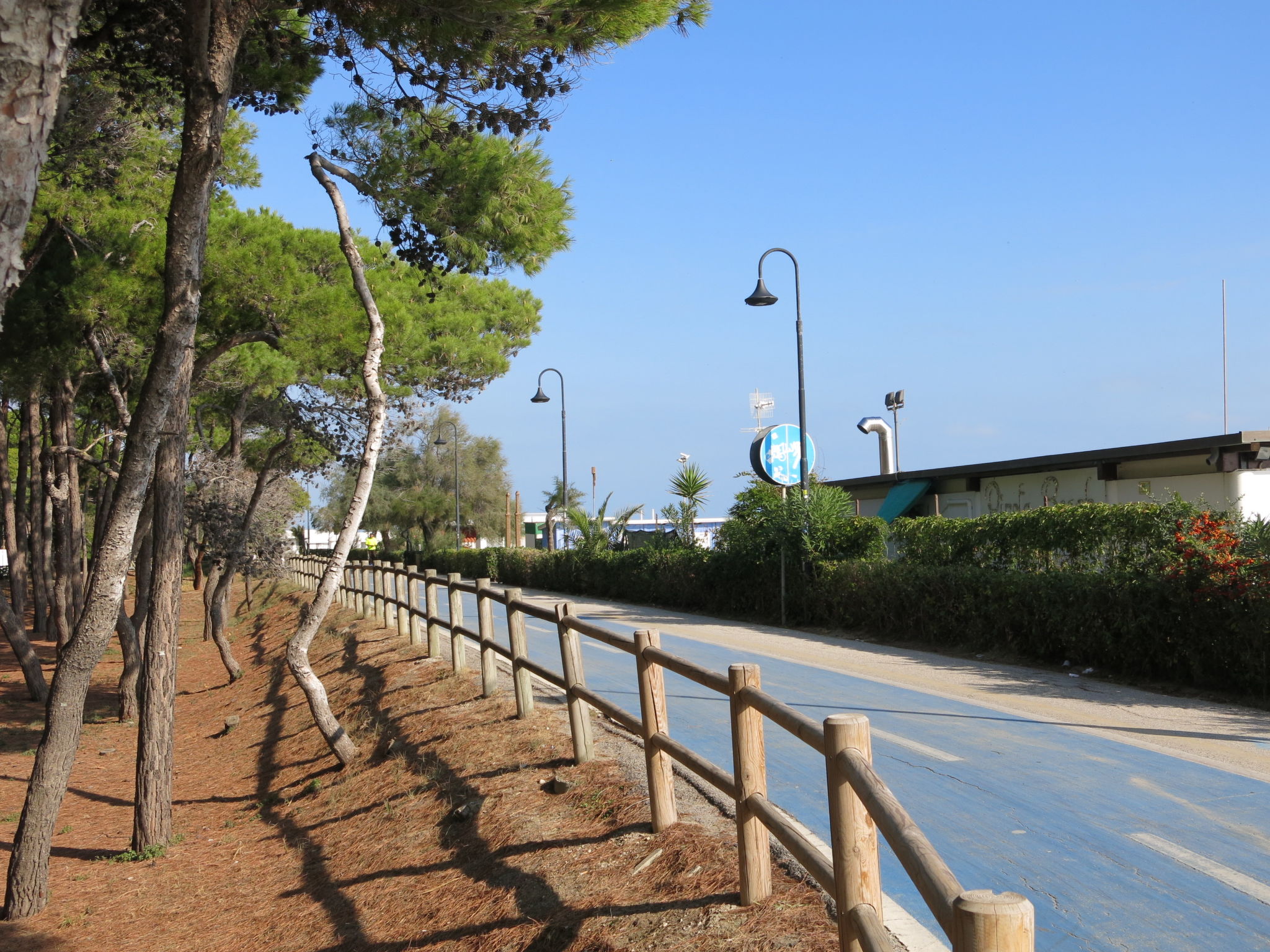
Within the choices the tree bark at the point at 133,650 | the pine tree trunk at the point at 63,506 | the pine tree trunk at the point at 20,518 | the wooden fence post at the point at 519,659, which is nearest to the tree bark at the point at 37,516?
the pine tree trunk at the point at 20,518

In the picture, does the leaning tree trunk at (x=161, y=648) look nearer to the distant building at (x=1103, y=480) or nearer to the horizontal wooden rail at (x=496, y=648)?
the horizontal wooden rail at (x=496, y=648)

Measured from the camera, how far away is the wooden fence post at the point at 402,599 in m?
15.0

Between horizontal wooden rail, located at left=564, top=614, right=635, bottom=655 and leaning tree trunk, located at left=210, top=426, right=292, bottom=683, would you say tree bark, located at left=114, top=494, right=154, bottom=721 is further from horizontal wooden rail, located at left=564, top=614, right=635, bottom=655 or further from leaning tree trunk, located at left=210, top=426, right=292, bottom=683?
horizontal wooden rail, located at left=564, top=614, right=635, bottom=655

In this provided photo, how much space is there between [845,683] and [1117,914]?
22.9 ft

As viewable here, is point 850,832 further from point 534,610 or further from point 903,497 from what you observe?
point 903,497

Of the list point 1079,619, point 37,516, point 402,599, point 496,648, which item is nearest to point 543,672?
point 496,648

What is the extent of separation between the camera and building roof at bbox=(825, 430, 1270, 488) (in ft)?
57.0

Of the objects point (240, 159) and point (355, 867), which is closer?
point (355, 867)

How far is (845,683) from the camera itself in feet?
37.8

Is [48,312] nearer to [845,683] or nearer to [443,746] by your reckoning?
[443,746]

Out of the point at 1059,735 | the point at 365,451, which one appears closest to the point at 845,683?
the point at 1059,735

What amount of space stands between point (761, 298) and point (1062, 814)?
50.4 feet

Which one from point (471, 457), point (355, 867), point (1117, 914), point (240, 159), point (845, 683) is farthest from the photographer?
point (471, 457)

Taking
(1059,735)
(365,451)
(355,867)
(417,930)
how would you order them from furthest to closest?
(365,451)
(1059,735)
(355,867)
(417,930)
